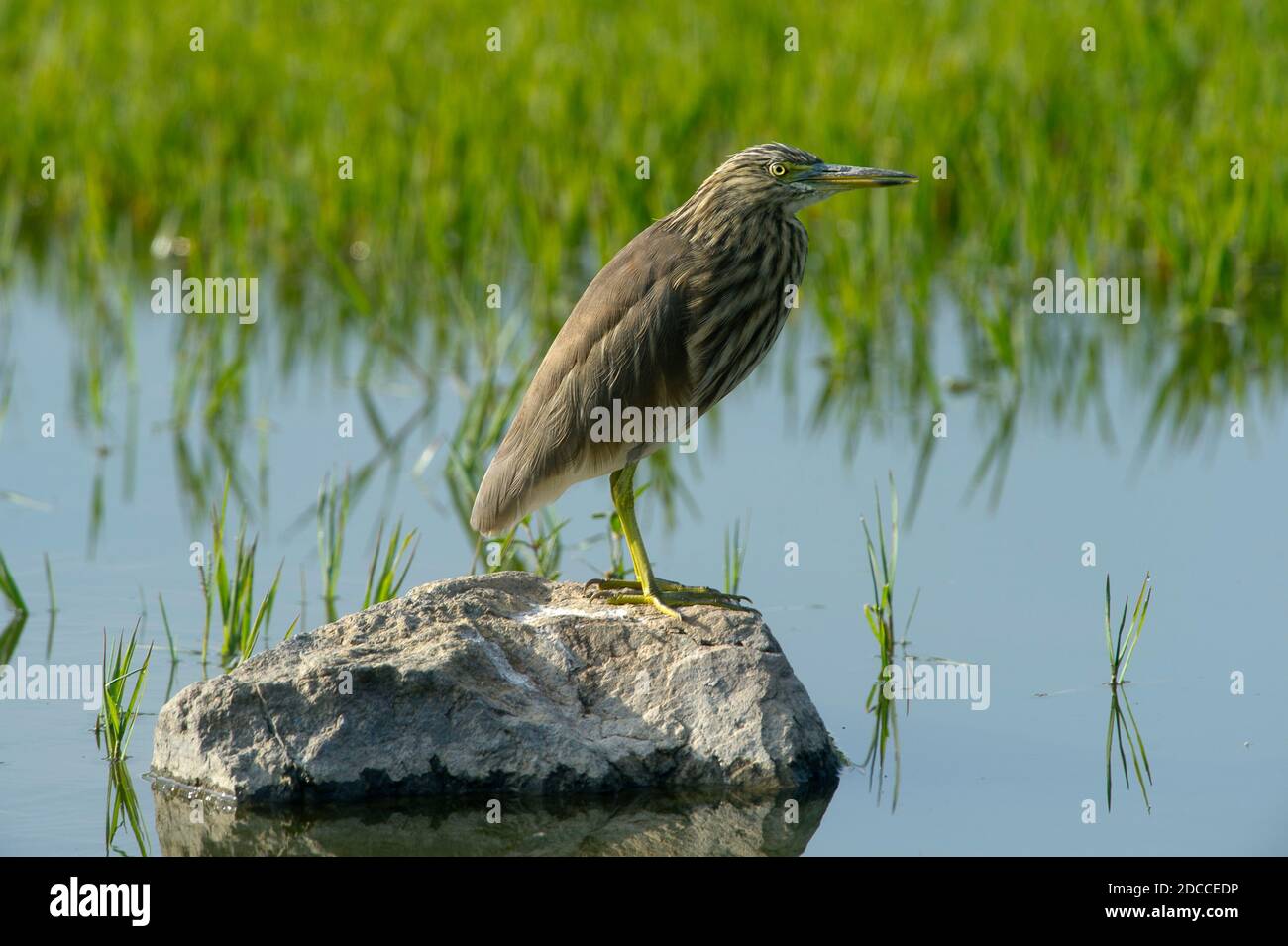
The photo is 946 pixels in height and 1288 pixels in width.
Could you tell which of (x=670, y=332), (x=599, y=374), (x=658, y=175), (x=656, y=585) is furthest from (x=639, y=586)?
(x=658, y=175)

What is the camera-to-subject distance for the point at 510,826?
568 cm

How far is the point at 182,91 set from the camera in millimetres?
14453

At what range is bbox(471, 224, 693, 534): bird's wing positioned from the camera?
21.1ft

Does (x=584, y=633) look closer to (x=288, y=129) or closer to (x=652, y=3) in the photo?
(x=288, y=129)

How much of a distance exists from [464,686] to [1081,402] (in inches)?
199

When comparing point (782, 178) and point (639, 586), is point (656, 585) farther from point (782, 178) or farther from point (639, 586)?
point (782, 178)

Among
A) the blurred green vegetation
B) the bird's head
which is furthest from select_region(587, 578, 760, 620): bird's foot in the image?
the blurred green vegetation

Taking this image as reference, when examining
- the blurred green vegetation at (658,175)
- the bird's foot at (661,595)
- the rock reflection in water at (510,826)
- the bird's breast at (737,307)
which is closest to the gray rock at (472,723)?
the rock reflection in water at (510,826)

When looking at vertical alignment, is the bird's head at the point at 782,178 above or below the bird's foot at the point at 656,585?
above

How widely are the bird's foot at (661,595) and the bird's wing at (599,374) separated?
36 cm

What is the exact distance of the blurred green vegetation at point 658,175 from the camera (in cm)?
1073

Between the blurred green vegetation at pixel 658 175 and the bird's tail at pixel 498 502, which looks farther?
the blurred green vegetation at pixel 658 175

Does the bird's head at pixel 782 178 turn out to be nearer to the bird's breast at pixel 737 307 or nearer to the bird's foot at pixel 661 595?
the bird's breast at pixel 737 307

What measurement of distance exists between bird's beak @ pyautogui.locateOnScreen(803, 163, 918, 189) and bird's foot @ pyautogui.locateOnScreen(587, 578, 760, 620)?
140 centimetres
